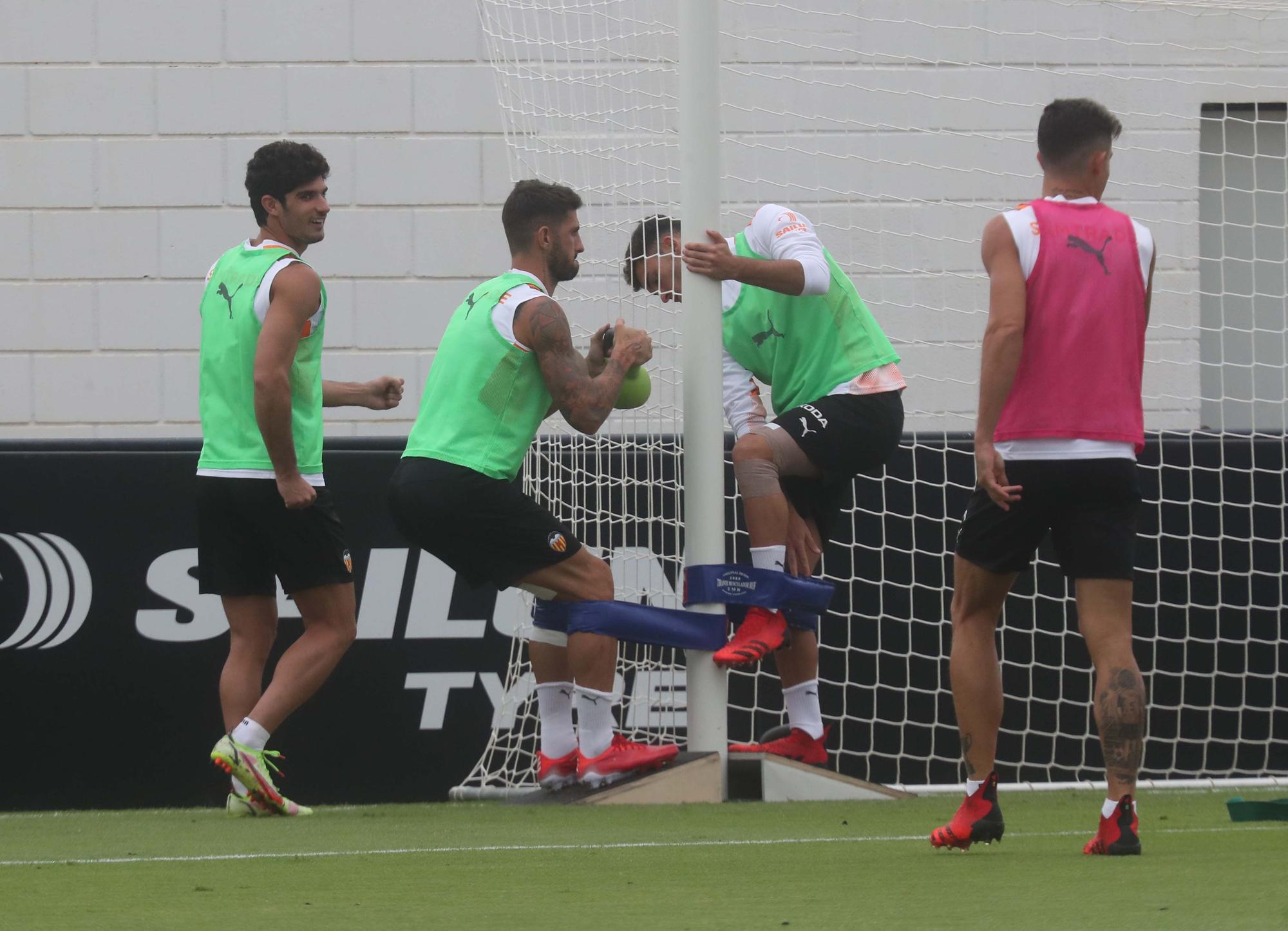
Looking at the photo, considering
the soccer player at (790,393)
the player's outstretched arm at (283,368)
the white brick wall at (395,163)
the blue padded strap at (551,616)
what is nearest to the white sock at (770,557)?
the soccer player at (790,393)

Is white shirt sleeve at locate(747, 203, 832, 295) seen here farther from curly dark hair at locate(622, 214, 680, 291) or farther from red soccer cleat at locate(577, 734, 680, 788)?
red soccer cleat at locate(577, 734, 680, 788)

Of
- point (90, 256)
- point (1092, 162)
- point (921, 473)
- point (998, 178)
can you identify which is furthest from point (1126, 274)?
point (90, 256)

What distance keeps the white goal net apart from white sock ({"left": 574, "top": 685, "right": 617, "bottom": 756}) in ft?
2.77

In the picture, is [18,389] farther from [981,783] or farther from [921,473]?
[981,783]

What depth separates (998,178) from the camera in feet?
22.3

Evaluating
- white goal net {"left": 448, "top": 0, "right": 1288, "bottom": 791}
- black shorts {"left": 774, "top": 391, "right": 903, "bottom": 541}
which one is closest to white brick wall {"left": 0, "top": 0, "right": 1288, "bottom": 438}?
white goal net {"left": 448, "top": 0, "right": 1288, "bottom": 791}

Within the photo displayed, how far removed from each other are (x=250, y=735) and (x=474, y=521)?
78cm

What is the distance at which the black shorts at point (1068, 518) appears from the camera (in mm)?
3342

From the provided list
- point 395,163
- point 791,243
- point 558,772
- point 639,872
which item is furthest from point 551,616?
point 395,163

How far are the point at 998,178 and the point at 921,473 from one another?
5.13 feet

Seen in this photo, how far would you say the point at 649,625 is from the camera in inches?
185

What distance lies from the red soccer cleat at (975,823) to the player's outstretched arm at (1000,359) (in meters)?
0.57

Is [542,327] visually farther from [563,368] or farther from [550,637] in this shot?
[550,637]

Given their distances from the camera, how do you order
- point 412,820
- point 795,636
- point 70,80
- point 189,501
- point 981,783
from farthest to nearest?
point 70,80, point 189,501, point 795,636, point 412,820, point 981,783
